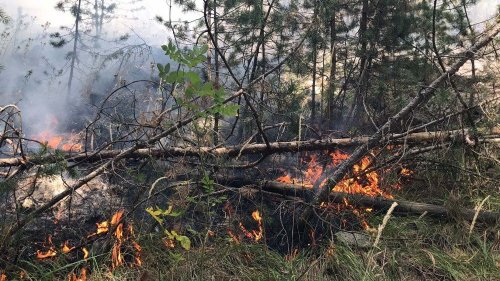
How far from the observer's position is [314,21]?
20.7ft

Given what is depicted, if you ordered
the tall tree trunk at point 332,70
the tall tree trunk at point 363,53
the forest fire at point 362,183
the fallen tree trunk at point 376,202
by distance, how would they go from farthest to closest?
the tall tree trunk at point 363,53
the tall tree trunk at point 332,70
the forest fire at point 362,183
the fallen tree trunk at point 376,202

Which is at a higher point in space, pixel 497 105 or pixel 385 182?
pixel 497 105

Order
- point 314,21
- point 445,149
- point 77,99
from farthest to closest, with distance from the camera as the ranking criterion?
point 77,99 → point 314,21 → point 445,149

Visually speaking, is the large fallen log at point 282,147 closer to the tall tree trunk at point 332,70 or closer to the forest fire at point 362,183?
the forest fire at point 362,183

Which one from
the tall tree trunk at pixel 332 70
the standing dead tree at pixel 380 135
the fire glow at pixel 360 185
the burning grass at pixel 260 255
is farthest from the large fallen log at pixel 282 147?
the tall tree trunk at pixel 332 70

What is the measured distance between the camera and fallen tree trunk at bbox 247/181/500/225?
3.76 meters

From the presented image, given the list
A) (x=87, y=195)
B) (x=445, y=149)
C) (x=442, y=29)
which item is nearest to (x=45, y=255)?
(x=87, y=195)

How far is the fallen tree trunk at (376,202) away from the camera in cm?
376

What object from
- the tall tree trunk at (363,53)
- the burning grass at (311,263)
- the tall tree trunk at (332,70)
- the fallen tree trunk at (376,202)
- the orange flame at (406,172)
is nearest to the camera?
the burning grass at (311,263)

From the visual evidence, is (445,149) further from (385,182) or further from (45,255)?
(45,255)

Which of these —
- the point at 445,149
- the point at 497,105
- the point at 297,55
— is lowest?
the point at 445,149

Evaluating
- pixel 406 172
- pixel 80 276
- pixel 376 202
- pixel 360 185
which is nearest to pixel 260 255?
pixel 80 276

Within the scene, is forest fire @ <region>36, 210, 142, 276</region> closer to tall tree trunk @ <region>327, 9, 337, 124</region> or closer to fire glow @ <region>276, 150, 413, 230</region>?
fire glow @ <region>276, 150, 413, 230</region>

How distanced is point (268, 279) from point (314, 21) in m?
4.70
